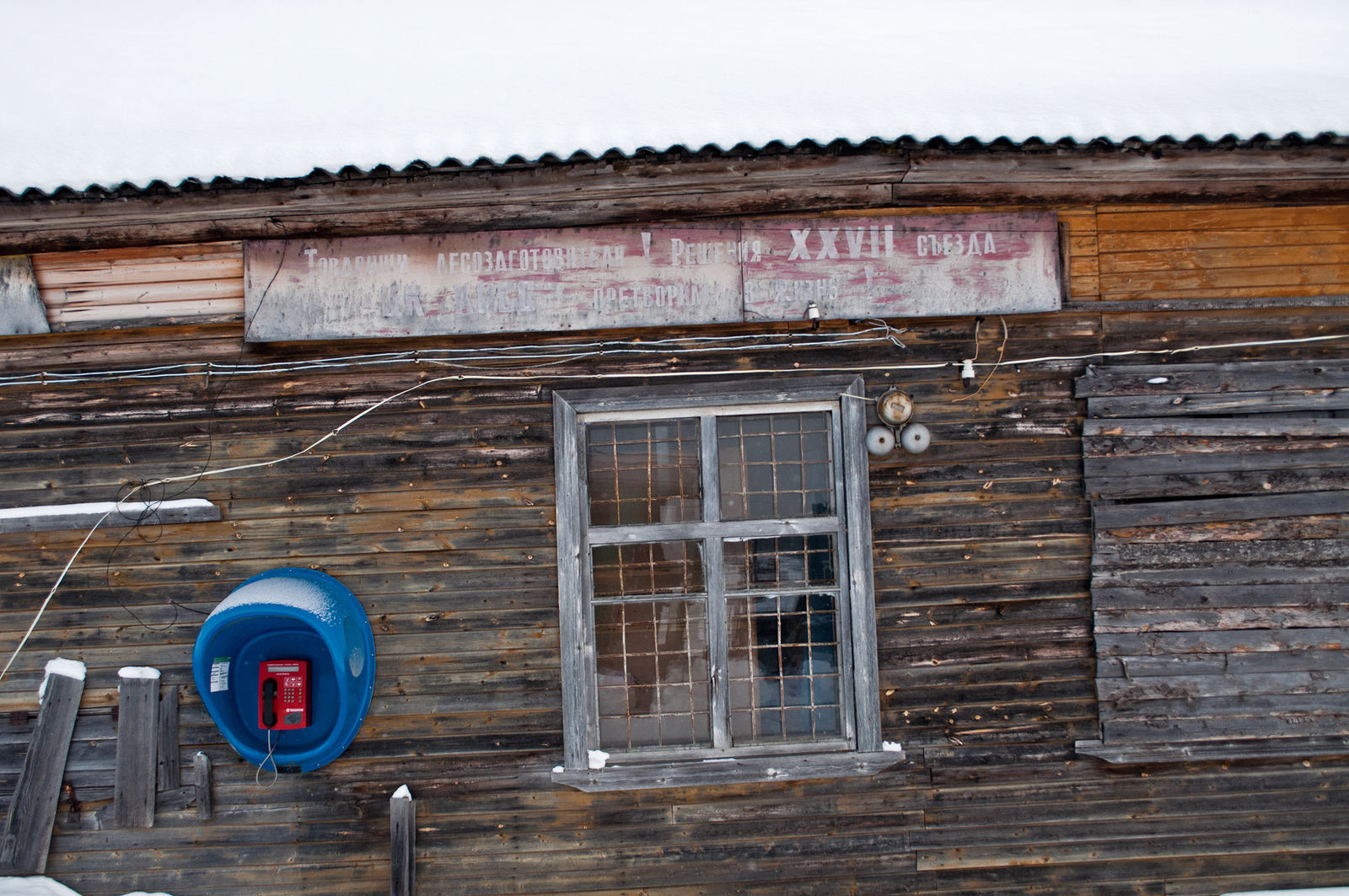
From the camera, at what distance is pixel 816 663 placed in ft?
13.5

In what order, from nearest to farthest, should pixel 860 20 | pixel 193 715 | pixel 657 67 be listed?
pixel 193 715 < pixel 657 67 < pixel 860 20

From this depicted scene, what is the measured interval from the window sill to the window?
0.06 meters

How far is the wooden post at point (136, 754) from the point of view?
396 centimetres

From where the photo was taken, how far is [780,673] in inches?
163

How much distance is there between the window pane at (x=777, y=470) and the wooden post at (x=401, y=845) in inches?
103

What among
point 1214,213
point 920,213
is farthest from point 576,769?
point 1214,213

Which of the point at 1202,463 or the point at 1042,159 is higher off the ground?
the point at 1042,159

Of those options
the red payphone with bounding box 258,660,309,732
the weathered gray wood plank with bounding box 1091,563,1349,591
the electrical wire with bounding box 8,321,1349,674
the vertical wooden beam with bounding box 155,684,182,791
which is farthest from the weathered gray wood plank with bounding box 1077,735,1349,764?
the vertical wooden beam with bounding box 155,684,182,791

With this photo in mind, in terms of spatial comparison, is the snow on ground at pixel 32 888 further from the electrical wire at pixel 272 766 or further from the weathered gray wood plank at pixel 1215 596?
the weathered gray wood plank at pixel 1215 596

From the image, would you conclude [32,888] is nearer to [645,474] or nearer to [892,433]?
[645,474]

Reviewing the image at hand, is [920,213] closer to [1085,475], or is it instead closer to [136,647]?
[1085,475]

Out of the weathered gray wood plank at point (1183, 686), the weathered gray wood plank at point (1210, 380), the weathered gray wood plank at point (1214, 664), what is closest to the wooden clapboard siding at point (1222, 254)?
the weathered gray wood plank at point (1210, 380)

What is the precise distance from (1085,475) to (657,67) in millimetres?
3847

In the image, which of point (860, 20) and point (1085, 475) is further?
point (860, 20)
